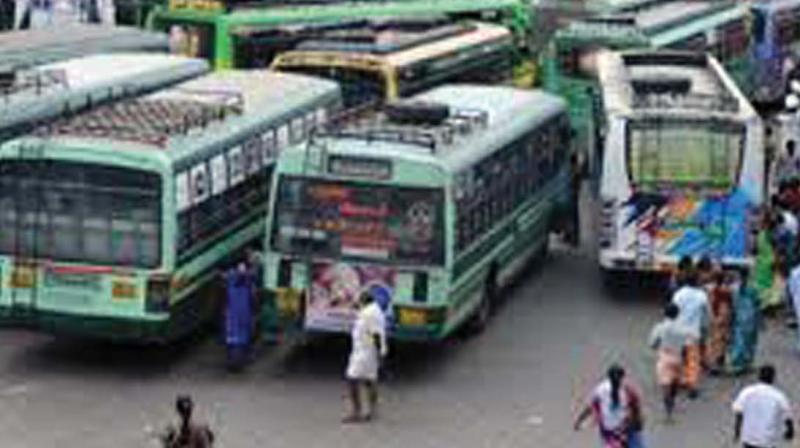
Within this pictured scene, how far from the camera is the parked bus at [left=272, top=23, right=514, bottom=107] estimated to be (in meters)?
26.8

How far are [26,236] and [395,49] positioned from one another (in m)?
11.2

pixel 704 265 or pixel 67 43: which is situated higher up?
pixel 67 43

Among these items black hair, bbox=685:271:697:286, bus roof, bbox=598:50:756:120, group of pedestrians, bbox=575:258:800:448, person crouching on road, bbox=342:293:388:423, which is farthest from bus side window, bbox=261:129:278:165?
black hair, bbox=685:271:697:286

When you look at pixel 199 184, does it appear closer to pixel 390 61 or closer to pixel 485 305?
pixel 485 305

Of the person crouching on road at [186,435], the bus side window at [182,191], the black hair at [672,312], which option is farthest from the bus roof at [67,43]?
the person crouching on road at [186,435]

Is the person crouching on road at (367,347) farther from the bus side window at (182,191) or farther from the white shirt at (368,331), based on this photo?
the bus side window at (182,191)

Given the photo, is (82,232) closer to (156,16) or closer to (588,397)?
(588,397)

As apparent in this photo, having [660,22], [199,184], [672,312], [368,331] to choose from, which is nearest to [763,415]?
[672,312]

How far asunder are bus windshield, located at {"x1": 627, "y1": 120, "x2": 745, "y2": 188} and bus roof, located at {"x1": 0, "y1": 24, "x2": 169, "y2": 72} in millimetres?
8386

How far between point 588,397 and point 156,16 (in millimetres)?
17315

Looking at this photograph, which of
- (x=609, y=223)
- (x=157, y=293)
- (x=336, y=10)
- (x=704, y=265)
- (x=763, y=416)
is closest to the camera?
(x=763, y=416)

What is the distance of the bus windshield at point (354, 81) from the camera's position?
26.8 m

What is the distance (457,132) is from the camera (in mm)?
19438

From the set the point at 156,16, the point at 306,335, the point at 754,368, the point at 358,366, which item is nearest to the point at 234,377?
the point at 306,335
